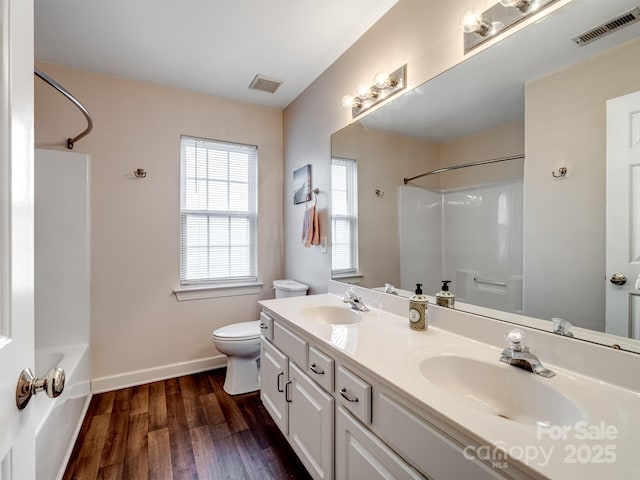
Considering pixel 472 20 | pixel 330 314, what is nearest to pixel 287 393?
pixel 330 314

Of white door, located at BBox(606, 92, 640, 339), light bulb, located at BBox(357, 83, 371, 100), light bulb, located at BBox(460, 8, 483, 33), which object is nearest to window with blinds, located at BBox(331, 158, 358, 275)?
light bulb, located at BBox(357, 83, 371, 100)

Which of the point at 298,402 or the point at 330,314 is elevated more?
the point at 330,314

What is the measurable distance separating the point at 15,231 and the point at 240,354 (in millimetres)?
1950

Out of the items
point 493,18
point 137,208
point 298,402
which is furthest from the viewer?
point 137,208

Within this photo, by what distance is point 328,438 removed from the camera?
120cm

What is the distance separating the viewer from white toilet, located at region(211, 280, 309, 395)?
88.1 inches

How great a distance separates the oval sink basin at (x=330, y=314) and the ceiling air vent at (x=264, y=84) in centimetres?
189

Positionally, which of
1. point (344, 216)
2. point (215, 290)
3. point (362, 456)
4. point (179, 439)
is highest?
point (344, 216)

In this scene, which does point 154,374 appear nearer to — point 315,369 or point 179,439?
point 179,439

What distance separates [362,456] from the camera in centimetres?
101

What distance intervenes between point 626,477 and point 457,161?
1.17m

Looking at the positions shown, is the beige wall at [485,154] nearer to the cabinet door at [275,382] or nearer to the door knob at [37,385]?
the cabinet door at [275,382]

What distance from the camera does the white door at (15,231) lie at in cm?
52

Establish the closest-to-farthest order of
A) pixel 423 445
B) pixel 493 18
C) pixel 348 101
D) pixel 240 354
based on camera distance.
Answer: pixel 423 445 → pixel 493 18 → pixel 348 101 → pixel 240 354
